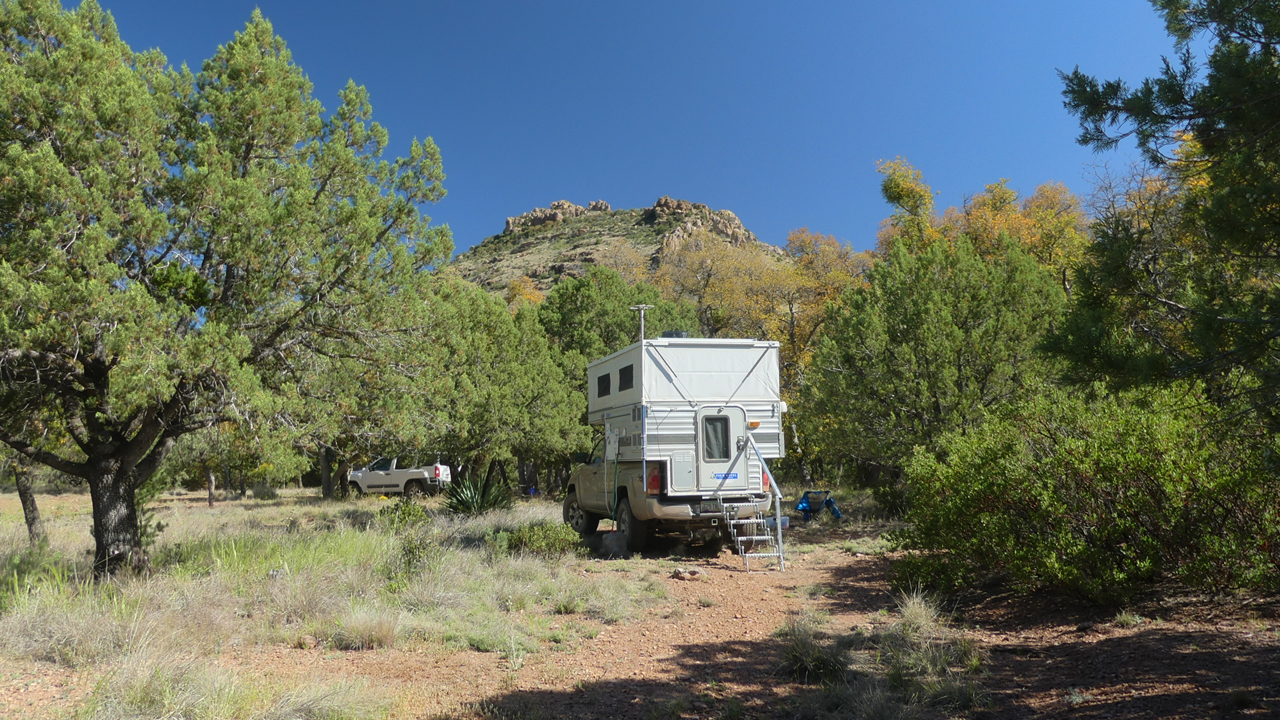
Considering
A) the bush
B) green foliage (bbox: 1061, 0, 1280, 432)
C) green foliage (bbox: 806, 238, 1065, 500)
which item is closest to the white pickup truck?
the bush

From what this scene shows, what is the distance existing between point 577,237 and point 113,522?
289 feet

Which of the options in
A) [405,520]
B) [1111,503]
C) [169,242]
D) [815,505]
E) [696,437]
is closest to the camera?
[1111,503]

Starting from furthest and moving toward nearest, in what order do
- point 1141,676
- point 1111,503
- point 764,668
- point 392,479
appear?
1. point 392,479
2. point 1111,503
3. point 764,668
4. point 1141,676

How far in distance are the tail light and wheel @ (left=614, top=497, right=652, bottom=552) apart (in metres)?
0.77

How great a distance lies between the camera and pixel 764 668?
548 centimetres

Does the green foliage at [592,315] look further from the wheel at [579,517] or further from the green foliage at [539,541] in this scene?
the green foliage at [539,541]

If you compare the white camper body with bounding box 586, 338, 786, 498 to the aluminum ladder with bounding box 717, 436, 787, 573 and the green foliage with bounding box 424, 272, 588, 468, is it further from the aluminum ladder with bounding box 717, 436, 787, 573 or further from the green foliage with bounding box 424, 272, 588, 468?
the green foliage with bounding box 424, 272, 588, 468

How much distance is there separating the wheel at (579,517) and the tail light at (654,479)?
2.83 m

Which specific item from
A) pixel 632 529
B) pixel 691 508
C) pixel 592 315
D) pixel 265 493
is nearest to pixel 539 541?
pixel 632 529

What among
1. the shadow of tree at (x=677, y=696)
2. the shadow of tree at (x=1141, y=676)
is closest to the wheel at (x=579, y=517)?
the shadow of tree at (x=677, y=696)

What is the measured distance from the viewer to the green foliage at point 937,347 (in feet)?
43.1

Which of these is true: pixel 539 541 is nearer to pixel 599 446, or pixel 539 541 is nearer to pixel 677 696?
pixel 599 446

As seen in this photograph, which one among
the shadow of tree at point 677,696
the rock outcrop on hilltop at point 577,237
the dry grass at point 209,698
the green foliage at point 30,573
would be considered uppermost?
the rock outcrop on hilltop at point 577,237

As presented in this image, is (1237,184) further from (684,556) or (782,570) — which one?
(684,556)
